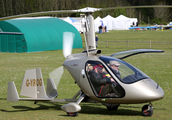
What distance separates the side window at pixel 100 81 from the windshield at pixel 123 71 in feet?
0.77

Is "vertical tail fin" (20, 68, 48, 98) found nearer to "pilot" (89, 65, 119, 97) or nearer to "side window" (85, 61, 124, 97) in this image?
"side window" (85, 61, 124, 97)

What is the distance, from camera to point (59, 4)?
134000 mm

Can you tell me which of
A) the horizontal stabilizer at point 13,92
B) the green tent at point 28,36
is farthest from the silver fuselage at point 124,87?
the green tent at point 28,36

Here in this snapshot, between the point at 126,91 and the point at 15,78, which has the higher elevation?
the point at 126,91

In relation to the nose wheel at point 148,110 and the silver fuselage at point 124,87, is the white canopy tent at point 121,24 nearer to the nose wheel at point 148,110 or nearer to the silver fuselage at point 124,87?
the silver fuselage at point 124,87

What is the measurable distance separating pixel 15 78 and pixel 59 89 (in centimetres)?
420

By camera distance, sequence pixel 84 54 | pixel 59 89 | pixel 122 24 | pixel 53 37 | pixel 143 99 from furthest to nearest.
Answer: pixel 122 24 → pixel 53 37 → pixel 59 89 → pixel 84 54 → pixel 143 99

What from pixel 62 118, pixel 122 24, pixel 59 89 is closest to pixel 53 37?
pixel 59 89

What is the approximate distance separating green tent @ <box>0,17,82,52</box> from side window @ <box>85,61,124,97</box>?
2680cm

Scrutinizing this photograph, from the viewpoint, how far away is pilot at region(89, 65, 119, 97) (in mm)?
9961

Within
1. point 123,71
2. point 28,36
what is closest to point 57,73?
point 123,71

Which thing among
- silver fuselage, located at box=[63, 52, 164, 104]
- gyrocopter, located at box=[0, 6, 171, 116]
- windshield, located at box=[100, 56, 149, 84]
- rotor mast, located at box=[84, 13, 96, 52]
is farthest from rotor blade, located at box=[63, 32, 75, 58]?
windshield, located at box=[100, 56, 149, 84]

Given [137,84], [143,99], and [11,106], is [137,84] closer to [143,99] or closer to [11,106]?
[143,99]

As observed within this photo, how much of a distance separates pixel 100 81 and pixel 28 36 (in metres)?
27.4
